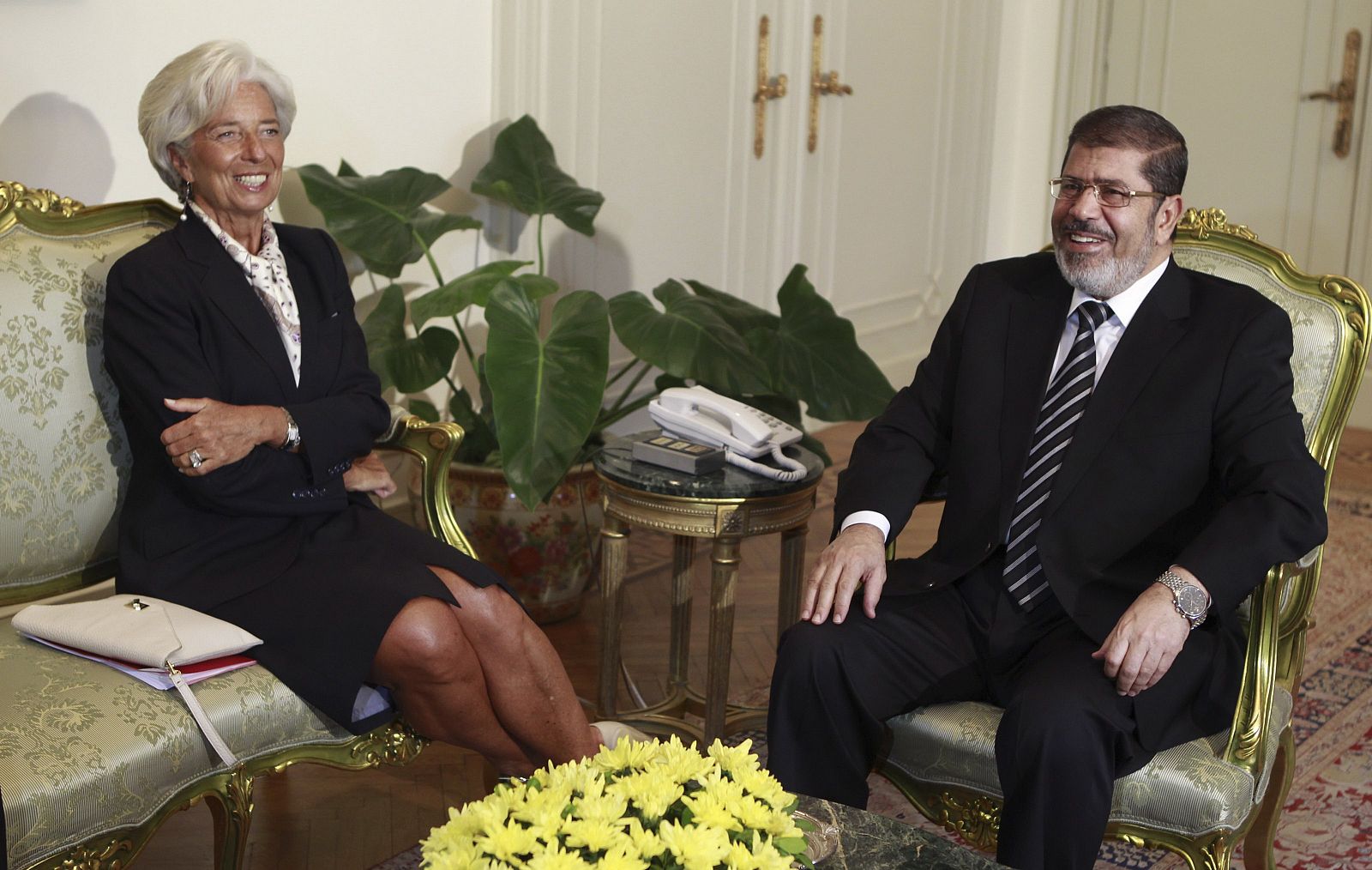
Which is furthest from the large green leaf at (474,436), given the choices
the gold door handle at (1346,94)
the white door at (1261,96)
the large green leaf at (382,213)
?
the gold door handle at (1346,94)

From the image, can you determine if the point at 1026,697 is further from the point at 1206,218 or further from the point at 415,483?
the point at 415,483

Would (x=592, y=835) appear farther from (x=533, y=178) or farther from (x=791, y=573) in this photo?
(x=533, y=178)

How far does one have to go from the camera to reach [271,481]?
2504 mm

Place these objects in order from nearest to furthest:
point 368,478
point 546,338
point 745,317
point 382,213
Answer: point 368,478 < point 546,338 < point 745,317 < point 382,213

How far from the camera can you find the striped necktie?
7.66 ft

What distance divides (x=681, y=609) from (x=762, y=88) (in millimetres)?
2479

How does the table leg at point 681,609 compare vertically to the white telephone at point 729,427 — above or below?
below

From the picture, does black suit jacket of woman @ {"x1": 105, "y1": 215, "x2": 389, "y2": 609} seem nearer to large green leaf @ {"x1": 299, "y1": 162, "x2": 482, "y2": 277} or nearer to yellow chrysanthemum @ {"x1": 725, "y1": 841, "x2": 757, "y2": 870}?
large green leaf @ {"x1": 299, "y1": 162, "x2": 482, "y2": 277}

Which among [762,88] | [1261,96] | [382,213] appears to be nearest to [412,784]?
[382,213]

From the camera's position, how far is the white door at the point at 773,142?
4414 mm

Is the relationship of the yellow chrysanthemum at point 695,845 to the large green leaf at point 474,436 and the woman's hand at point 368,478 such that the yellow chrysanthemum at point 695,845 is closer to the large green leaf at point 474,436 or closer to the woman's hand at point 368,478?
the woman's hand at point 368,478

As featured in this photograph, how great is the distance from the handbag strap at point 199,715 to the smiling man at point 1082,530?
32.3 inches

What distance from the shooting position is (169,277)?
2461mm

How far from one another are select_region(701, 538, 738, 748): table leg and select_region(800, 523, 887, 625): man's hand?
1.64ft
